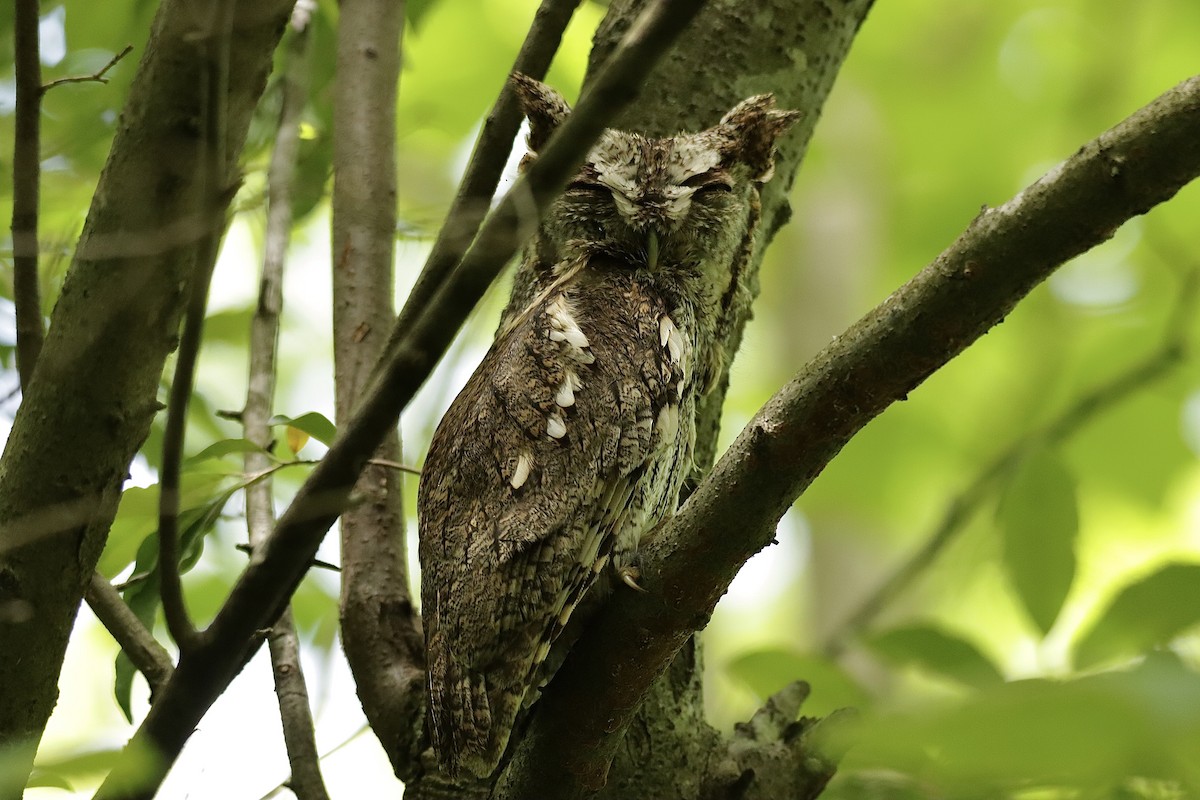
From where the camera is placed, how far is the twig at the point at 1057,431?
2.63 m

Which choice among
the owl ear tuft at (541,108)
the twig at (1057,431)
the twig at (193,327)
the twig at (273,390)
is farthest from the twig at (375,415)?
the twig at (1057,431)

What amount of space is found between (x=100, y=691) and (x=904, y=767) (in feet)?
27.7

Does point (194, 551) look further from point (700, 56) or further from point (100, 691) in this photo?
point (100, 691)

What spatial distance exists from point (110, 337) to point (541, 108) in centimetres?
127

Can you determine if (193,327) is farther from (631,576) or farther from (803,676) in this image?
(803,676)

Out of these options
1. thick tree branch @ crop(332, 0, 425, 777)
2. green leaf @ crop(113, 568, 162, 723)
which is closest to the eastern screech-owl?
thick tree branch @ crop(332, 0, 425, 777)

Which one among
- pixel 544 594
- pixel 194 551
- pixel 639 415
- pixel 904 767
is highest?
pixel 639 415

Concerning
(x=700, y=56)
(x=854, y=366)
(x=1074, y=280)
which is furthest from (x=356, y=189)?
(x=1074, y=280)

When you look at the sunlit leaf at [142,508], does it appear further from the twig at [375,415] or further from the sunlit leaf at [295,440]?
the twig at [375,415]

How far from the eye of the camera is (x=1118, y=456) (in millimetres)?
3748

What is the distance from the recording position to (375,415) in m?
1.35

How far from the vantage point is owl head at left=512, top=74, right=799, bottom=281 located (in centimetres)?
259

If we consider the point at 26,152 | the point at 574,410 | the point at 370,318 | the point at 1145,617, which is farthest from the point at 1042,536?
the point at 26,152

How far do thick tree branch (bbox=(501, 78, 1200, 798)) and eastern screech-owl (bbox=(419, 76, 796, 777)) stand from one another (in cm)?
14
